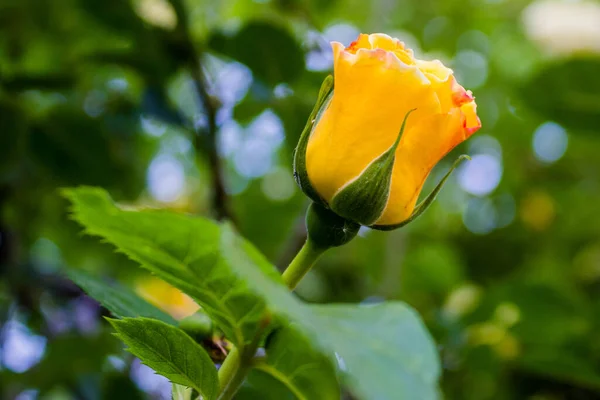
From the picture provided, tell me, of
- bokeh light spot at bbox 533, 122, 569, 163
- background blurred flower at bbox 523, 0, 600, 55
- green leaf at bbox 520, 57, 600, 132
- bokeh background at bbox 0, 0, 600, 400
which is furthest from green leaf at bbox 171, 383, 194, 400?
bokeh light spot at bbox 533, 122, 569, 163

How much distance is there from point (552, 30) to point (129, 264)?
885 mm

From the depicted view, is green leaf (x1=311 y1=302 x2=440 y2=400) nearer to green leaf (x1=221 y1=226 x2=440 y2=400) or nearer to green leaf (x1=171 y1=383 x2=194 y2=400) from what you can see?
green leaf (x1=221 y1=226 x2=440 y2=400)

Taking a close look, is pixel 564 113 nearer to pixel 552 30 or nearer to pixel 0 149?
pixel 552 30

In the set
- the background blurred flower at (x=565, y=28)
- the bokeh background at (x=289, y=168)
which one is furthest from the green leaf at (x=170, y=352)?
the background blurred flower at (x=565, y=28)

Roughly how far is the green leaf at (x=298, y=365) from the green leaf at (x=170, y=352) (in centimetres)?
4

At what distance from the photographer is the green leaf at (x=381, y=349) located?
0.24m

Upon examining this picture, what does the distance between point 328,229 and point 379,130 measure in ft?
0.20

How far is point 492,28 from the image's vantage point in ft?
4.65

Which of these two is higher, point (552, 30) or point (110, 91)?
point (552, 30)

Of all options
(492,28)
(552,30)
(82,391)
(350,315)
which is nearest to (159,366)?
(350,315)

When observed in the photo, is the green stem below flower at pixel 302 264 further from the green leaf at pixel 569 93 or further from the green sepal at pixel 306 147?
the green leaf at pixel 569 93

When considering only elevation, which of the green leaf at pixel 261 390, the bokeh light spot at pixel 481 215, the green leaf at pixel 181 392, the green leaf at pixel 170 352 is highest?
the green leaf at pixel 170 352

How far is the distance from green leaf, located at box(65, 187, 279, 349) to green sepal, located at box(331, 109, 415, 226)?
7 cm

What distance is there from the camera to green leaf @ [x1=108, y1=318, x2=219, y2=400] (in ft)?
1.09
